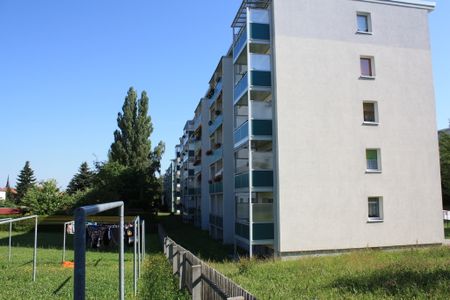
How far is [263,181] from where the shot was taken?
2147cm

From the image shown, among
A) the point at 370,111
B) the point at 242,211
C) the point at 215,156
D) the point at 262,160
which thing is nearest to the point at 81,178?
the point at 215,156

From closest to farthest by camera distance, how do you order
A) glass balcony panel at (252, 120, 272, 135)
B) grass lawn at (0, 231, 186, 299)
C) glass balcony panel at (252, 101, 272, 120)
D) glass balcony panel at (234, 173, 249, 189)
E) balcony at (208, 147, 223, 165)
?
grass lawn at (0, 231, 186, 299) → glass balcony panel at (252, 120, 272, 135) → glass balcony panel at (252, 101, 272, 120) → glass balcony panel at (234, 173, 249, 189) → balcony at (208, 147, 223, 165)

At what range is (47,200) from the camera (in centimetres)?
Answer: 4147

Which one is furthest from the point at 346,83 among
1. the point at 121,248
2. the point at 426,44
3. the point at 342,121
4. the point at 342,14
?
the point at 121,248

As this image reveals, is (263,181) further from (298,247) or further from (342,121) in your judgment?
(342,121)

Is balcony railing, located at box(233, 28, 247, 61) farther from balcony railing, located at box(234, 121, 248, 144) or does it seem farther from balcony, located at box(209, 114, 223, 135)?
balcony, located at box(209, 114, 223, 135)

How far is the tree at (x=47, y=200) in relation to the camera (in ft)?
135

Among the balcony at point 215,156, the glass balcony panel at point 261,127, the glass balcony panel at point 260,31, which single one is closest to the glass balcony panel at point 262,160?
the glass balcony panel at point 261,127

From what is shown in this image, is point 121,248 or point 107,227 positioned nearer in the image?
point 121,248

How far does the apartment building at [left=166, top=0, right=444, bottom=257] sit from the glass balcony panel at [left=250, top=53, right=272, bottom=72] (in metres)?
0.05

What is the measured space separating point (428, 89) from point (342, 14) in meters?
6.33

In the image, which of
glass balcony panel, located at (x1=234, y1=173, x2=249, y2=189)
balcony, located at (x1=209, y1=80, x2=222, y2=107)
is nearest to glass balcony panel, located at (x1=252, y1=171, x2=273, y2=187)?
glass balcony panel, located at (x1=234, y1=173, x2=249, y2=189)

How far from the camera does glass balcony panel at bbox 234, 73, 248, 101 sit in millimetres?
22812

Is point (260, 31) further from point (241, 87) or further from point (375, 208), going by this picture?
point (375, 208)
